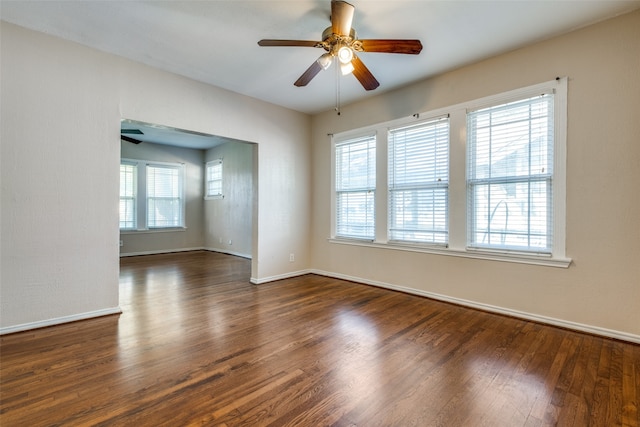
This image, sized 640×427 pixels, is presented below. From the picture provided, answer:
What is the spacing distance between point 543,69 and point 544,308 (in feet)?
7.68

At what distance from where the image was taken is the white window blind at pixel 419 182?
11.8 ft

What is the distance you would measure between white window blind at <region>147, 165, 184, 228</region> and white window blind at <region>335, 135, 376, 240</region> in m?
5.02

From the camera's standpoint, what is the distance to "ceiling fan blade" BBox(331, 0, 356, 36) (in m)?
2.06

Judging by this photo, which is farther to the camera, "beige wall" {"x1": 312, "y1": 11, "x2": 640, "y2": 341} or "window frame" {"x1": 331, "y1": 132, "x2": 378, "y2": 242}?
"window frame" {"x1": 331, "y1": 132, "x2": 378, "y2": 242}

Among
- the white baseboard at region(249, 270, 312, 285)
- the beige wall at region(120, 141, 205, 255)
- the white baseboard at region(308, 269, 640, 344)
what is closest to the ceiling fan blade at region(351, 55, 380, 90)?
the white baseboard at region(308, 269, 640, 344)

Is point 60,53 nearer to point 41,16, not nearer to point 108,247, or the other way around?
point 41,16

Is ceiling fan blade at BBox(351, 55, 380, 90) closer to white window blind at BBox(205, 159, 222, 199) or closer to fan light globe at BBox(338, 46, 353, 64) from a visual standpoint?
fan light globe at BBox(338, 46, 353, 64)

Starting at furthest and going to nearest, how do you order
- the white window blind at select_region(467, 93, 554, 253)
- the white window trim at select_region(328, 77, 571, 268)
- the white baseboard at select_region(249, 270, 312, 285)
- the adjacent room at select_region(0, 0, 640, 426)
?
the white baseboard at select_region(249, 270, 312, 285) < the white window blind at select_region(467, 93, 554, 253) < the white window trim at select_region(328, 77, 571, 268) < the adjacent room at select_region(0, 0, 640, 426)

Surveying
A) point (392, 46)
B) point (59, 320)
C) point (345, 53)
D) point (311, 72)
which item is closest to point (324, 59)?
point (345, 53)

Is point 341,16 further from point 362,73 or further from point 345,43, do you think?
point 362,73

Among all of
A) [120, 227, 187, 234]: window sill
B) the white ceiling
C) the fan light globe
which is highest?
the white ceiling

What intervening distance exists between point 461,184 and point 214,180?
6449 millimetres

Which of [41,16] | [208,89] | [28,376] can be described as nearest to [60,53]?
[41,16]

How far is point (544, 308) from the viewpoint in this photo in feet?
9.48
